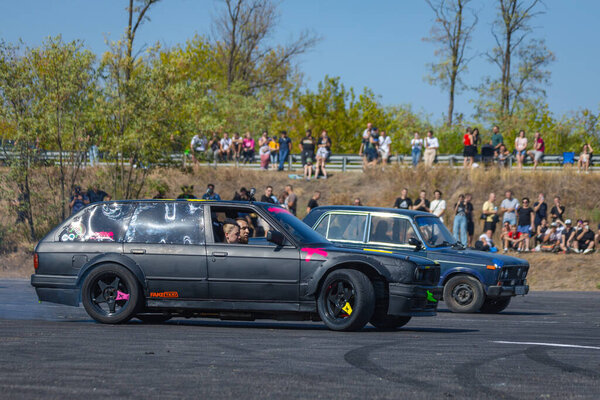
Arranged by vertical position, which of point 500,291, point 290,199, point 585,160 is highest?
point 585,160

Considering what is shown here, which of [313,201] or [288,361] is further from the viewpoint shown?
[313,201]

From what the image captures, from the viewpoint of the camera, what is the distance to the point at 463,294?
15906 mm

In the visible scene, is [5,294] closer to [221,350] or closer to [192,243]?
[192,243]

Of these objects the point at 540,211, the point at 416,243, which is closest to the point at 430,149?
the point at 540,211

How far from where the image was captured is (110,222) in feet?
37.1

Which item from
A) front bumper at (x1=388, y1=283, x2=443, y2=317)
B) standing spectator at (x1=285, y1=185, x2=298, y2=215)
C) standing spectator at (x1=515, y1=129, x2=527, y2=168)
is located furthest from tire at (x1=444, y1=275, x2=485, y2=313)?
standing spectator at (x1=515, y1=129, x2=527, y2=168)

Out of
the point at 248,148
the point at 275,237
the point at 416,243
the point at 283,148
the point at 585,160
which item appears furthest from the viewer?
the point at 248,148

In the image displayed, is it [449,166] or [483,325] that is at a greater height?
[449,166]

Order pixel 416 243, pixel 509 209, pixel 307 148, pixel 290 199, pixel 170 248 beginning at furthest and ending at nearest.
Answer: pixel 307 148 → pixel 509 209 → pixel 290 199 → pixel 416 243 → pixel 170 248

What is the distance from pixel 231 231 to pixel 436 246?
5693mm

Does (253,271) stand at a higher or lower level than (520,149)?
lower

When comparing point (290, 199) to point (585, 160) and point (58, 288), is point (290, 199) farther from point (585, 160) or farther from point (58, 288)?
point (58, 288)

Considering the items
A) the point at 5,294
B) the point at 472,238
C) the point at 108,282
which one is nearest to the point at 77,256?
the point at 108,282

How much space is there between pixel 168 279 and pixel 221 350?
9.16 ft
